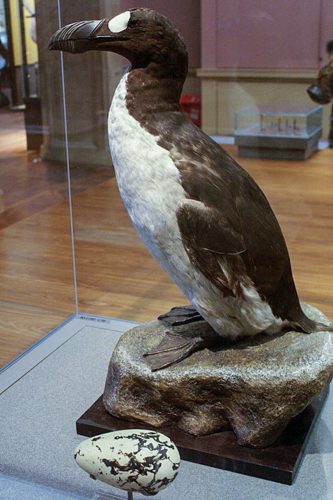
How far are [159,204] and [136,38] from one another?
30 centimetres

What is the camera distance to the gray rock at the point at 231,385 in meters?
1.24

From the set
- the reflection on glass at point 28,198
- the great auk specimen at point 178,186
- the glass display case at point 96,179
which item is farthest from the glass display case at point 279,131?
the great auk specimen at point 178,186

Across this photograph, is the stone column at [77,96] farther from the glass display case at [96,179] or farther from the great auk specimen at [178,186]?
the great auk specimen at [178,186]

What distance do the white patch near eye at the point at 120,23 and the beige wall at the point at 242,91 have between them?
33.1 inches

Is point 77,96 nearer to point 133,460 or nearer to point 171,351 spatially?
point 171,351

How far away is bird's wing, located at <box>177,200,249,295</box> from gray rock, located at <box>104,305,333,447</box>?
0.53 feet

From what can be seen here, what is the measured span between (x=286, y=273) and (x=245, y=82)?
101 cm

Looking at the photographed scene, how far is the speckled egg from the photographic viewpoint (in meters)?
0.95

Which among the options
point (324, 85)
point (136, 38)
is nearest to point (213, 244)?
point (136, 38)

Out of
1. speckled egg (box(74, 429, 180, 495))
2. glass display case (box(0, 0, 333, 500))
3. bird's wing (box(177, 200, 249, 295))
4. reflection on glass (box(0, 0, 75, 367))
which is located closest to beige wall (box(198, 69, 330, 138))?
glass display case (box(0, 0, 333, 500))

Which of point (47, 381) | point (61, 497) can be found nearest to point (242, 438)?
point (61, 497)

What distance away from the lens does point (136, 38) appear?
46.9 inches

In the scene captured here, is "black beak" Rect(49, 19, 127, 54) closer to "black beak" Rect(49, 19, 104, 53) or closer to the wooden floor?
"black beak" Rect(49, 19, 104, 53)

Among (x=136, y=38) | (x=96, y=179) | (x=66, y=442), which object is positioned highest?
(x=136, y=38)
